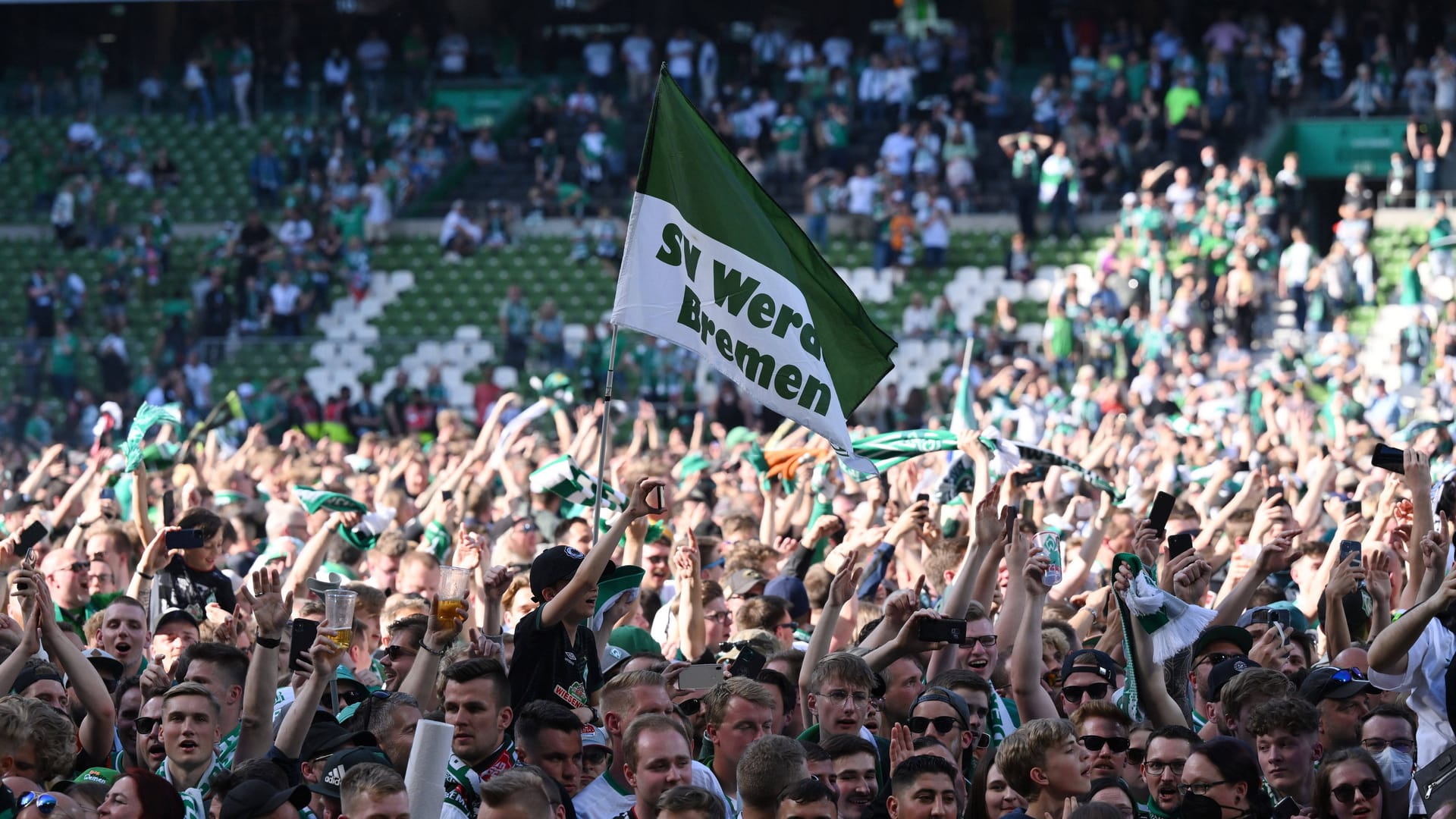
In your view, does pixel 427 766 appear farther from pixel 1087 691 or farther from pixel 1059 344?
pixel 1059 344

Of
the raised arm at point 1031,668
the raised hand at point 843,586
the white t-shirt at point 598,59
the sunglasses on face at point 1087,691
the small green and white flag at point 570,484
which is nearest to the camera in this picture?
the raised arm at point 1031,668

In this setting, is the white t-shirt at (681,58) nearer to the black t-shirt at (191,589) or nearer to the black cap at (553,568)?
the black t-shirt at (191,589)

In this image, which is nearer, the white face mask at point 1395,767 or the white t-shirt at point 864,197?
the white face mask at point 1395,767

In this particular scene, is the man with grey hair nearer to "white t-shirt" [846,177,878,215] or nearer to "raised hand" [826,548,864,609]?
"raised hand" [826,548,864,609]

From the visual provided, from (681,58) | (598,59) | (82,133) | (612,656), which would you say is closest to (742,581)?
(612,656)

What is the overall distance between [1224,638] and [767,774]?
237 centimetres

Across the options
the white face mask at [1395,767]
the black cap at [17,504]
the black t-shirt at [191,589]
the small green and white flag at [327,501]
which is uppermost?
the small green and white flag at [327,501]

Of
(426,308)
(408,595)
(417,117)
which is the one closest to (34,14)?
(417,117)

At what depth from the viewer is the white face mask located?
676 centimetres

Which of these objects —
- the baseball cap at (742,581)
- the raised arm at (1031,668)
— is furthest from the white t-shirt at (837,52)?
the raised arm at (1031,668)

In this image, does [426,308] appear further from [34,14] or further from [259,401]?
[34,14]

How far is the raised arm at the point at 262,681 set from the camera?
6.57m

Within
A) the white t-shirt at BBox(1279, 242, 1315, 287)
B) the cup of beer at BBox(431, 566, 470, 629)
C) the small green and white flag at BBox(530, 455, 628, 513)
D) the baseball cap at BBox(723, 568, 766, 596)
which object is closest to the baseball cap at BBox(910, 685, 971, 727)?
the cup of beer at BBox(431, 566, 470, 629)

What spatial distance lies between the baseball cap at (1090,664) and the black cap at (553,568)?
1.74 m
